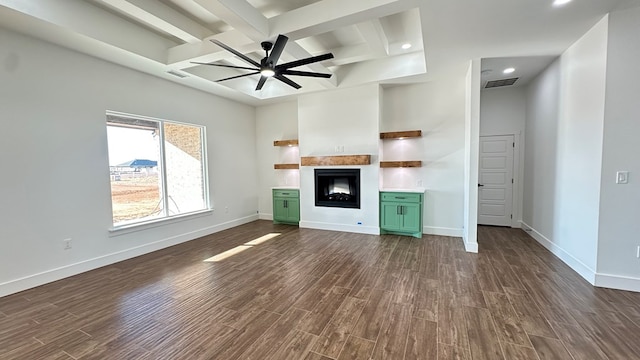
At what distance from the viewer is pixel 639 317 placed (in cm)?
236

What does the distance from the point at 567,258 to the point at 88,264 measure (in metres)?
6.73

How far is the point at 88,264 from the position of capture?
12.0ft

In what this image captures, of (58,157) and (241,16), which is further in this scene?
(58,157)

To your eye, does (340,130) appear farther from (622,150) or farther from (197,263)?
(622,150)

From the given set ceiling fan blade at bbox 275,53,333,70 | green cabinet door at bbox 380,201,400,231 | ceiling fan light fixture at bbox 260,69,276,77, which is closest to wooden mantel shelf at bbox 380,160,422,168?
green cabinet door at bbox 380,201,400,231

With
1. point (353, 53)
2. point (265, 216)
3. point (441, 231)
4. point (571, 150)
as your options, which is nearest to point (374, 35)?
point (353, 53)

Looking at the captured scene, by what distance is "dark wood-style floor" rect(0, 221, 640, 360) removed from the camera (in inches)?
80.2

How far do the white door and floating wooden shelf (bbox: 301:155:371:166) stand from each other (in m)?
2.82

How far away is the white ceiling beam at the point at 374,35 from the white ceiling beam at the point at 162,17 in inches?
85.7

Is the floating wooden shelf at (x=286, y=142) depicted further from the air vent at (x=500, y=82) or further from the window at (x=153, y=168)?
the air vent at (x=500, y=82)

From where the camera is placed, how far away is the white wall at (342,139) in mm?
5328

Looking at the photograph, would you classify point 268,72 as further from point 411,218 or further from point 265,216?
point 265,216

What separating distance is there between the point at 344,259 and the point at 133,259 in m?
3.36

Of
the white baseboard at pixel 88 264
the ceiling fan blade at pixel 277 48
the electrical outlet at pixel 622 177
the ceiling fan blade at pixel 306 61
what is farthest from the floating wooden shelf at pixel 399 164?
the white baseboard at pixel 88 264
